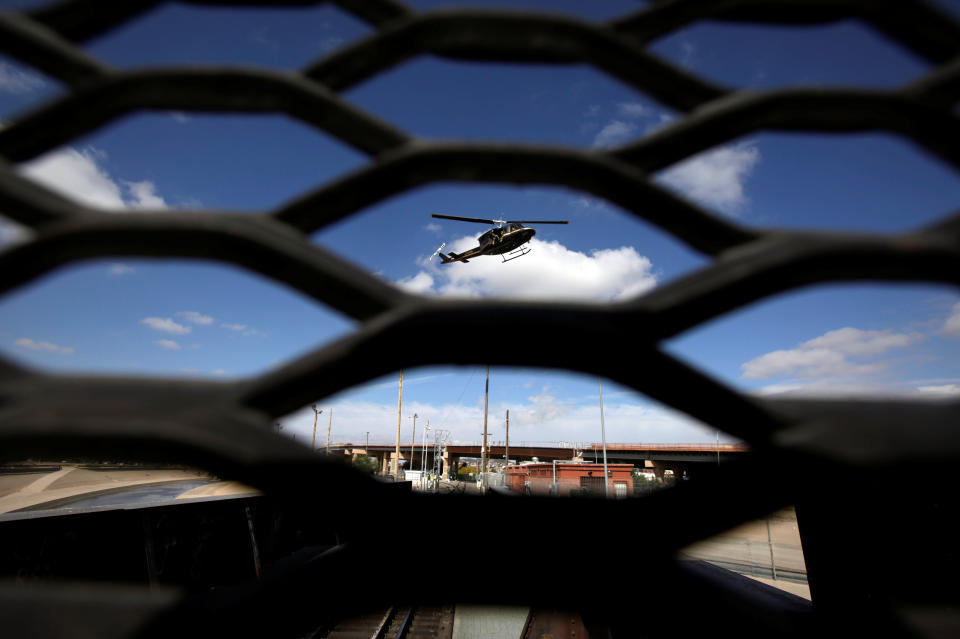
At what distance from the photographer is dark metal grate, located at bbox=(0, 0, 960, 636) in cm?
98

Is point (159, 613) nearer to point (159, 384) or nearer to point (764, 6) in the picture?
point (159, 384)

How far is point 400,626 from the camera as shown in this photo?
1069 cm

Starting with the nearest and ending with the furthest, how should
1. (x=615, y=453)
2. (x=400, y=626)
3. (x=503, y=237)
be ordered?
(x=400, y=626) < (x=503, y=237) < (x=615, y=453)

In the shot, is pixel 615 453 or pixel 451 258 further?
pixel 615 453

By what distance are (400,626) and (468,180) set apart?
41.1 feet

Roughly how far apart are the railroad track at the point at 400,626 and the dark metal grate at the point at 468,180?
32.2 ft

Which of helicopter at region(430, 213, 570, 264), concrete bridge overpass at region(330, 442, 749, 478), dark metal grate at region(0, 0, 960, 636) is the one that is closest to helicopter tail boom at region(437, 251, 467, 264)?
helicopter at region(430, 213, 570, 264)

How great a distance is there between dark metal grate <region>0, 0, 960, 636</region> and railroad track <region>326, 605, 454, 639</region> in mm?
9828

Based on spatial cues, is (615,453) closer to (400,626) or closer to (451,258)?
(451,258)

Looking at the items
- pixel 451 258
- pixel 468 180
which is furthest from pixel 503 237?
pixel 468 180

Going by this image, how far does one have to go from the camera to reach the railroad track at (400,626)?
32.0 ft

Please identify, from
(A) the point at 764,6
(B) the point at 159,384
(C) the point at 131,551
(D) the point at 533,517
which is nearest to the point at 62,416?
(B) the point at 159,384

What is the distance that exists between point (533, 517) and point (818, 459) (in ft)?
2.18

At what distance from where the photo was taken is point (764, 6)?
4.14ft
